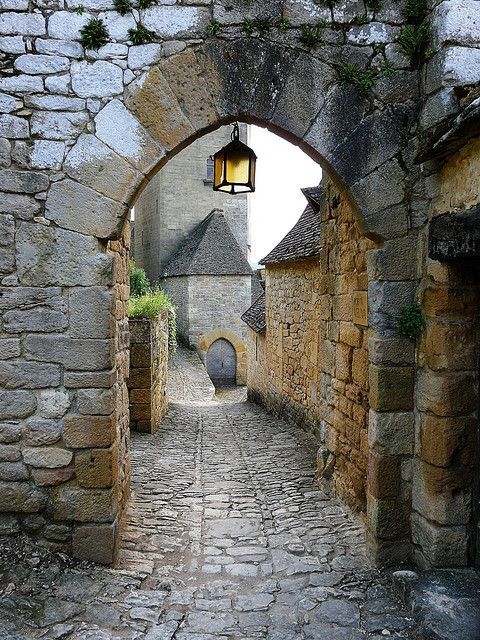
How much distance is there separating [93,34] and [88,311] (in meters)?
1.74

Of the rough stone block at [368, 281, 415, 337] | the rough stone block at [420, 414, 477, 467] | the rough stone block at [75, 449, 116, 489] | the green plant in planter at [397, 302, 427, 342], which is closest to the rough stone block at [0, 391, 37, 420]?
the rough stone block at [75, 449, 116, 489]

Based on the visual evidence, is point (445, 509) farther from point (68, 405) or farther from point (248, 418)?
point (248, 418)

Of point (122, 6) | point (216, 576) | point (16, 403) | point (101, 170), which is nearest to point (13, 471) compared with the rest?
point (16, 403)

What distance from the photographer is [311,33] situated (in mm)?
3490

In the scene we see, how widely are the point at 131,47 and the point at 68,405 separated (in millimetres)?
2329

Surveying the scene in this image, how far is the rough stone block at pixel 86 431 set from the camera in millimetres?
3484

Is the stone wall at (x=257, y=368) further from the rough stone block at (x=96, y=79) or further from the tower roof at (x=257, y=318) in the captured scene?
the rough stone block at (x=96, y=79)

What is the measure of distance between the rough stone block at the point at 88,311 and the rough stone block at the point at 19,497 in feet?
3.44

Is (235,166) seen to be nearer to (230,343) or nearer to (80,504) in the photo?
(80,504)

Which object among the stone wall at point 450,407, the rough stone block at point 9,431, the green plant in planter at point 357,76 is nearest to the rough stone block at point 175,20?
the green plant in planter at point 357,76

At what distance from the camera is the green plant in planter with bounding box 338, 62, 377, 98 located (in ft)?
11.6

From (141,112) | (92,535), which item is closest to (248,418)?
(92,535)

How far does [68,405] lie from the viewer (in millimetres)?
3484

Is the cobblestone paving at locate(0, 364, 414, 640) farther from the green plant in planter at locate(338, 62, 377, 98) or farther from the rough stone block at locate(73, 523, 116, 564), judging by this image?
the green plant in planter at locate(338, 62, 377, 98)
